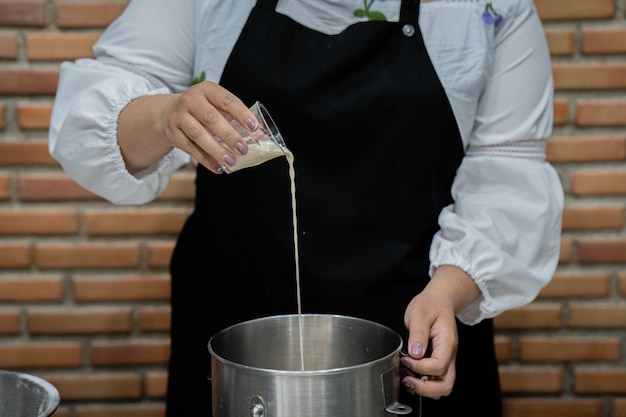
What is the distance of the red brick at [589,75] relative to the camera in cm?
170

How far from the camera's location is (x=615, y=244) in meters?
1.75

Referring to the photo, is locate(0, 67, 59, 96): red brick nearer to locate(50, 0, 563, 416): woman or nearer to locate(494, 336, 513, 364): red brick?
locate(50, 0, 563, 416): woman

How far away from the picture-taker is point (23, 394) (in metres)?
0.78

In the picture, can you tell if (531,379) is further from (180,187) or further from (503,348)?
(180,187)

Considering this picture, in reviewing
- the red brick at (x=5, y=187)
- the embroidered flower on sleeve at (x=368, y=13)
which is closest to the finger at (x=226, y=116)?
the embroidered flower on sleeve at (x=368, y=13)

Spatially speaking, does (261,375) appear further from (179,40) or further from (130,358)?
(130,358)

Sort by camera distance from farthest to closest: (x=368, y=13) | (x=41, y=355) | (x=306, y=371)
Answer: (x=41, y=355) < (x=368, y=13) < (x=306, y=371)

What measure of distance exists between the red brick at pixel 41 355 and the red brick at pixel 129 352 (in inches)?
1.6

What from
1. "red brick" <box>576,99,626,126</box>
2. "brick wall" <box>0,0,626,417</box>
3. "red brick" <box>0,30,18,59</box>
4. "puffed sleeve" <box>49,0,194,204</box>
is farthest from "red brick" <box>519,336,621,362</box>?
"red brick" <box>0,30,18,59</box>

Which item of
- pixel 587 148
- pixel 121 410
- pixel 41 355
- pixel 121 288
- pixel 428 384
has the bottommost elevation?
pixel 121 410

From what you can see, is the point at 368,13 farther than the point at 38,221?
No

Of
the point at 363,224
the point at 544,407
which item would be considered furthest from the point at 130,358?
the point at 544,407

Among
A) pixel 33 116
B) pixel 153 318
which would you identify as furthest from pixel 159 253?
pixel 33 116

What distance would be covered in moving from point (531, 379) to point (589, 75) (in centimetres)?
67
